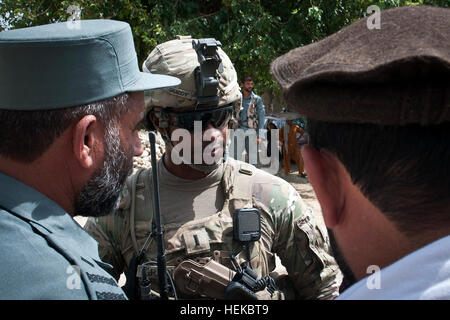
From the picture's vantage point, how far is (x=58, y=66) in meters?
1.46

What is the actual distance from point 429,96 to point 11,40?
3.96ft

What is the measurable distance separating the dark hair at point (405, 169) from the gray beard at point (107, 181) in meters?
0.84

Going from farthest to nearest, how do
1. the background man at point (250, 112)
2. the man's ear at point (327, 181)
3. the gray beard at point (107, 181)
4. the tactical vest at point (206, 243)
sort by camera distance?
1. the background man at point (250, 112)
2. the tactical vest at point (206, 243)
3. the gray beard at point (107, 181)
4. the man's ear at point (327, 181)

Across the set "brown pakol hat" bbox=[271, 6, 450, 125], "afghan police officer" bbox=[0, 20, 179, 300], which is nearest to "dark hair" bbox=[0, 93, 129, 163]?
"afghan police officer" bbox=[0, 20, 179, 300]

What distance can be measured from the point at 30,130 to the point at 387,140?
1.04 meters

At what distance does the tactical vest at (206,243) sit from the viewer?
7.33ft

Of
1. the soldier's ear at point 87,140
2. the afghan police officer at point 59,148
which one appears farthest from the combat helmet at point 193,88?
the soldier's ear at point 87,140

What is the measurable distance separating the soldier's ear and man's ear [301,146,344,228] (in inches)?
28.6

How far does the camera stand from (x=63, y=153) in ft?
4.81

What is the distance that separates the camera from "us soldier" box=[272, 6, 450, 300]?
88cm

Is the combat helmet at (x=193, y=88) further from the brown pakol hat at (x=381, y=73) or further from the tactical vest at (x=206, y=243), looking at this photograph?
the brown pakol hat at (x=381, y=73)

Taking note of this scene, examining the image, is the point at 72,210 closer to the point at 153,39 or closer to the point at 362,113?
the point at 362,113

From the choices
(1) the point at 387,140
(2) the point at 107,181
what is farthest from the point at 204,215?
(1) the point at 387,140

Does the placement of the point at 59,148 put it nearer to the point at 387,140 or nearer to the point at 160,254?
the point at 160,254
